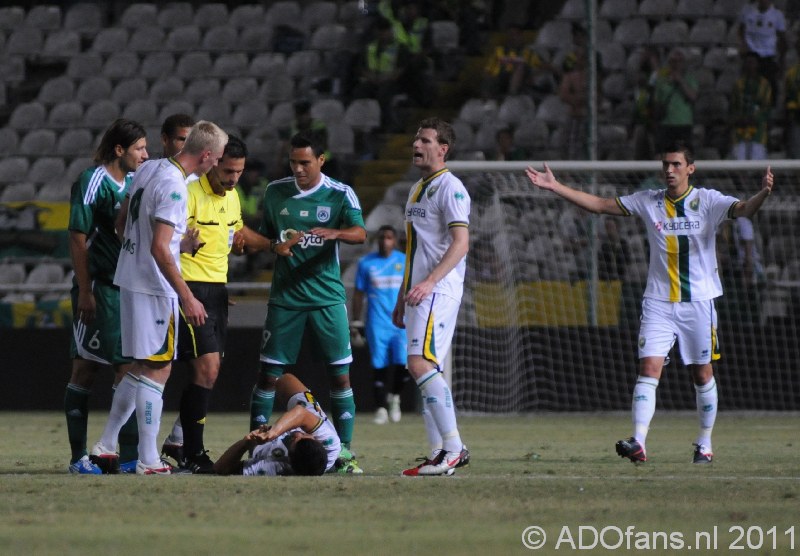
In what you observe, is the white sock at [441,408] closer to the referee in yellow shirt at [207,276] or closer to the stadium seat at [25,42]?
the referee in yellow shirt at [207,276]

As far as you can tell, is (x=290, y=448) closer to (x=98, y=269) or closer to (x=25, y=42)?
(x=98, y=269)

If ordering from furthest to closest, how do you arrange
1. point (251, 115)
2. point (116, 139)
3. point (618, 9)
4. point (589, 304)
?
1. point (251, 115)
2. point (618, 9)
3. point (589, 304)
4. point (116, 139)

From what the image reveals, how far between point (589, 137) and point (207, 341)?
27.8ft

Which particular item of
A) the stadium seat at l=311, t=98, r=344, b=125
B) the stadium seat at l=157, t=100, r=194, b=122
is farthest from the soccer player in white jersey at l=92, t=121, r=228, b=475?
the stadium seat at l=157, t=100, r=194, b=122

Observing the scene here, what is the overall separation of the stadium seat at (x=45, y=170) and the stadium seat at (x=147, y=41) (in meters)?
2.91

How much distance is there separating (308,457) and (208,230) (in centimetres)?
170

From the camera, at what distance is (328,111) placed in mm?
21156

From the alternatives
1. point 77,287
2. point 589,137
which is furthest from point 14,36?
point 77,287

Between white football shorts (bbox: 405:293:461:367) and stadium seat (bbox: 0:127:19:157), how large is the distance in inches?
612

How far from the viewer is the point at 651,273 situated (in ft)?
33.8

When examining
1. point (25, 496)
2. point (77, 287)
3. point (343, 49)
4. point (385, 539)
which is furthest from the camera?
point (343, 49)

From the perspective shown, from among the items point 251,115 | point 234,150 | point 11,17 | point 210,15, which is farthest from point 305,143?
point 11,17

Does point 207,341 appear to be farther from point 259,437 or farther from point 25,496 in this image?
point 25,496

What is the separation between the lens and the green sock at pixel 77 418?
891 centimetres
